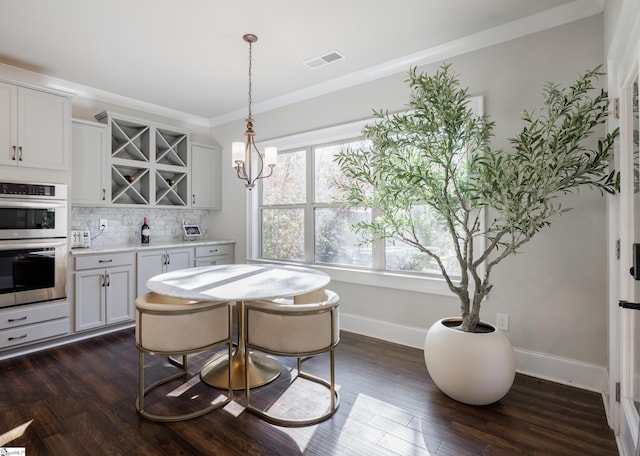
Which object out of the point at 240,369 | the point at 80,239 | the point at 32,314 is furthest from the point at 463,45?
the point at 32,314

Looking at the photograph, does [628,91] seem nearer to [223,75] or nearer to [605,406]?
[605,406]

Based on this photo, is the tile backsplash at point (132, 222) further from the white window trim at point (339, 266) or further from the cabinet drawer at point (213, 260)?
the white window trim at point (339, 266)

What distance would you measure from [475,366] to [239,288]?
1545mm

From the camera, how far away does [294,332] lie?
6.67 feet

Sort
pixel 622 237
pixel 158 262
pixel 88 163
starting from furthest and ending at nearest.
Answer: pixel 158 262 → pixel 88 163 → pixel 622 237

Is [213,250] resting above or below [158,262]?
above

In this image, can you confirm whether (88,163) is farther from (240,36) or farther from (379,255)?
(379,255)

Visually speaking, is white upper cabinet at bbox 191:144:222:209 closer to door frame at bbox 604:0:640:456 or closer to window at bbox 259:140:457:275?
window at bbox 259:140:457:275

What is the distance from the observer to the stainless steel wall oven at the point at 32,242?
2.93 metres

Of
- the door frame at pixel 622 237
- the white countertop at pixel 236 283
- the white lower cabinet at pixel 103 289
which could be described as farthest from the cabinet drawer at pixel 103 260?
the door frame at pixel 622 237

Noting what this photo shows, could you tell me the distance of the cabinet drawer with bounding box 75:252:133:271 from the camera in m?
3.36

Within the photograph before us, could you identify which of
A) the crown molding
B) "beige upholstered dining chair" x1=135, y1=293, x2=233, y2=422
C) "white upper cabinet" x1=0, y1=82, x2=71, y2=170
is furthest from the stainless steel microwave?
the crown molding

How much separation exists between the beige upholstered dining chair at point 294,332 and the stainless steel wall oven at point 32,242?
2304 millimetres

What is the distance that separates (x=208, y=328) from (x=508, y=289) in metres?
2.26
